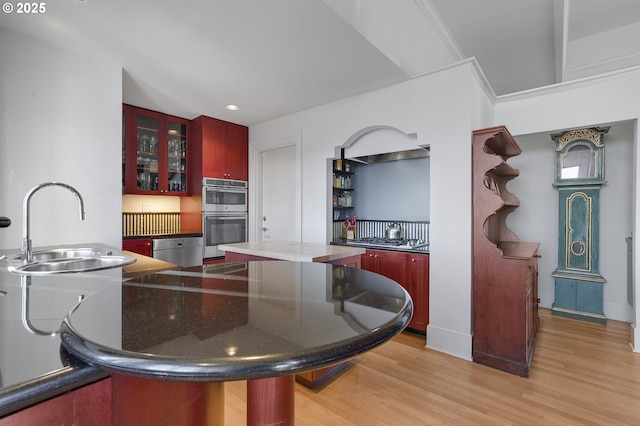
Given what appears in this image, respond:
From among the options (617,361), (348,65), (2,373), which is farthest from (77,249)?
(617,361)

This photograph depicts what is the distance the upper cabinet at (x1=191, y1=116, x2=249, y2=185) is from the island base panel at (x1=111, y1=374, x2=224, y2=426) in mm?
3491

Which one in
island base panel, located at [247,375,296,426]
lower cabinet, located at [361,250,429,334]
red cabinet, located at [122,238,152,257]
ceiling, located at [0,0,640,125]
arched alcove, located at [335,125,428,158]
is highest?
ceiling, located at [0,0,640,125]

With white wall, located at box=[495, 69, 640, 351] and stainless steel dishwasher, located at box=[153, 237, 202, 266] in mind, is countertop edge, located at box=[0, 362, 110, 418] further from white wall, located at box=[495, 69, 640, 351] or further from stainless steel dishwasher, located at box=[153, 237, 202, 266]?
white wall, located at box=[495, 69, 640, 351]

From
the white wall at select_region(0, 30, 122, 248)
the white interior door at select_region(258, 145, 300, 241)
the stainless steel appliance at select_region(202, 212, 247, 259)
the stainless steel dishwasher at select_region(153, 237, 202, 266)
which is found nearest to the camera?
the white wall at select_region(0, 30, 122, 248)

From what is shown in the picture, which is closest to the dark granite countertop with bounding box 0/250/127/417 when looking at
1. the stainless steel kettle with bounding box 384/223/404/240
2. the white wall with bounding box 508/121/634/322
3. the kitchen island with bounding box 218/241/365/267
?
the kitchen island with bounding box 218/241/365/267

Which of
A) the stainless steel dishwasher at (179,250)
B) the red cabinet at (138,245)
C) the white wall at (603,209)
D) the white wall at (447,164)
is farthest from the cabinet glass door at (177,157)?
the white wall at (603,209)

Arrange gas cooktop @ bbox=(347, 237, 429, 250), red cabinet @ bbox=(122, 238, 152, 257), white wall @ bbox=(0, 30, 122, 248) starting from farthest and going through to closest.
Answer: red cabinet @ bbox=(122, 238, 152, 257)
gas cooktop @ bbox=(347, 237, 429, 250)
white wall @ bbox=(0, 30, 122, 248)

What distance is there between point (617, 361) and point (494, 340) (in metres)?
1.06

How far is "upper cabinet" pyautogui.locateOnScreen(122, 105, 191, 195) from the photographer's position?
11.6 ft

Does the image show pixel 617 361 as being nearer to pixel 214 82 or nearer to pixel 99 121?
pixel 214 82

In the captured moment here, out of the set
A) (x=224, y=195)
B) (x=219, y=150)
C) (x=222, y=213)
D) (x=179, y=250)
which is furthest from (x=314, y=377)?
(x=219, y=150)

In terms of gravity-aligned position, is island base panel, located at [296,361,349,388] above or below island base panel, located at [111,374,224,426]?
below

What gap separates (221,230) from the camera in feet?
13.4

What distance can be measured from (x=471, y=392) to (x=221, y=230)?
329cm
